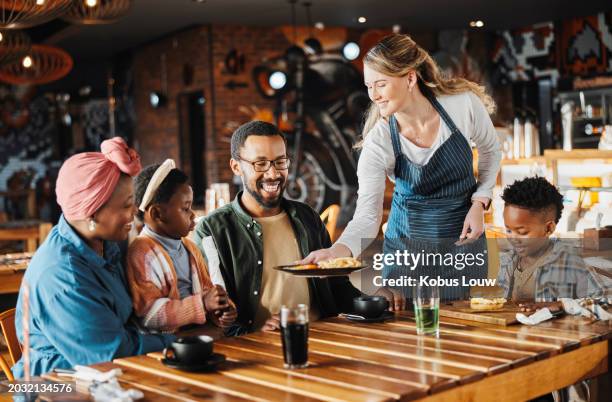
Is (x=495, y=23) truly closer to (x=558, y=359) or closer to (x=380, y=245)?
(x=380, y=245)

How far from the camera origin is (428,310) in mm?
2297

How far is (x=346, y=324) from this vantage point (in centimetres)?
249

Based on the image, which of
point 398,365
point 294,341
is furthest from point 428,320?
point 294,341

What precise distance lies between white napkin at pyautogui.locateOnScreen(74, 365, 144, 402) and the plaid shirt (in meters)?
1.38

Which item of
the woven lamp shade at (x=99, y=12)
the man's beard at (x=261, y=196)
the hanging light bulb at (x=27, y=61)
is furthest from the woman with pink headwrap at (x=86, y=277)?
the hanging light bulb at (x=27, y=61)

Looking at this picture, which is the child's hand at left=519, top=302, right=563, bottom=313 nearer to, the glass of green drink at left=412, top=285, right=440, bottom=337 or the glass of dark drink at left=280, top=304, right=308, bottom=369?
the glass of green drink at left=412, top=285, right=440, bottom=337

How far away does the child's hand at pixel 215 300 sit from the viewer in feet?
7.99

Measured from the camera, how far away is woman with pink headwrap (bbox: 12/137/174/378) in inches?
86.0

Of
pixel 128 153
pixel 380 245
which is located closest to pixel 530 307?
pixel 380 245

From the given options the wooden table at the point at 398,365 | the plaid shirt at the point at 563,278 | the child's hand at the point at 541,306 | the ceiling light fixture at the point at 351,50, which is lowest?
the wooden table at the point at 398,365

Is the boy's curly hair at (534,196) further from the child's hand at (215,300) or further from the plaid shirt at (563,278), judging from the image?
the child's hand at (215,300)

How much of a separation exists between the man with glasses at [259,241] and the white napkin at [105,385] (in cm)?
88

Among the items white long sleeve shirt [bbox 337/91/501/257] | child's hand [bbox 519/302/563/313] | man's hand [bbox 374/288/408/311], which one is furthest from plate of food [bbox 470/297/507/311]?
white long sleeve shirt [bbox 337/91/501/257]

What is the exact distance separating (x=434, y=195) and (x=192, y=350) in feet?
4.78
